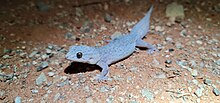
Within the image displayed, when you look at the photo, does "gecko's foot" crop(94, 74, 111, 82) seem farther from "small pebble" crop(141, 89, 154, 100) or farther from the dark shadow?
"small pebble" crop(141, 89, 154, 100)

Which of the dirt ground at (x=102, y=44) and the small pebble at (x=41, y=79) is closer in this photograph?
the dirt ground at (x=102, y=44)

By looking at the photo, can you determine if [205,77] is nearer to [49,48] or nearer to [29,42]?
[49,48]

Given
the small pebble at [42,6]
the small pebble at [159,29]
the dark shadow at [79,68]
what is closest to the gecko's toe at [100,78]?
the dark shadow at [79,68]

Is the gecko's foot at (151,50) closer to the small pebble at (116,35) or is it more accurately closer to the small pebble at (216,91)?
the small pebble at (116,35)

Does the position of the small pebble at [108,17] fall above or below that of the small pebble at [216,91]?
above

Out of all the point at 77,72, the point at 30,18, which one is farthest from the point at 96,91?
the point at 30,18

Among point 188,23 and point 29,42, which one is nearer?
point 29,42
